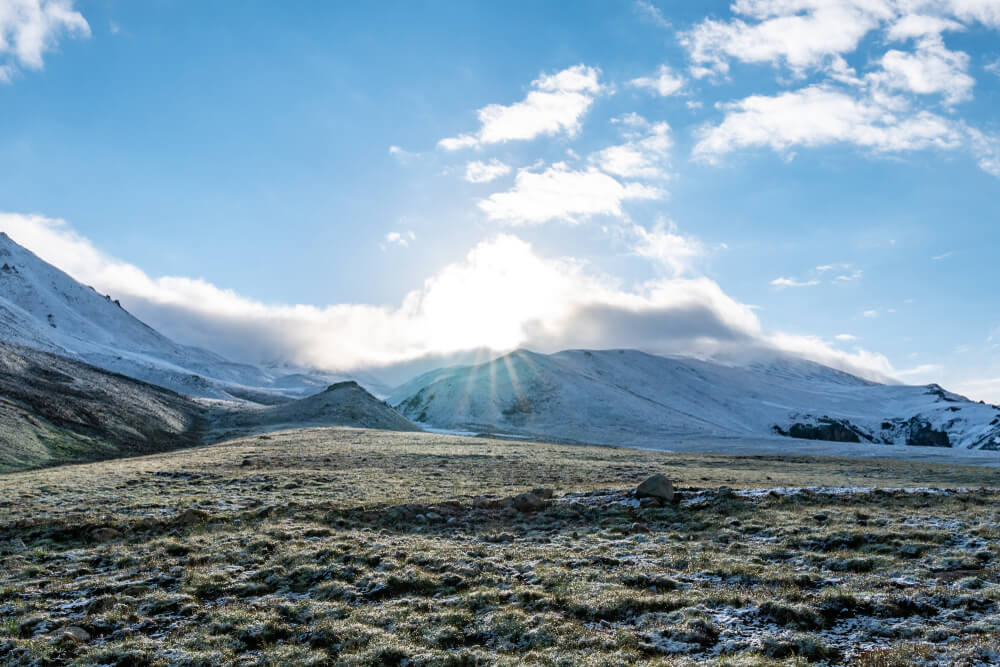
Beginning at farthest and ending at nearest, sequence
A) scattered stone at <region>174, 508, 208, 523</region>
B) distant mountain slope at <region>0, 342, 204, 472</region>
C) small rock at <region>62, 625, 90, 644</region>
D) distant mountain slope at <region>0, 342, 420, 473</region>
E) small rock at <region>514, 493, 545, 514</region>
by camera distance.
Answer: distant mountain slope at <region>0, 342, 420, 473</region> → distant mountain slope at <region>0, 342, 204, 472</region> → small rock at <region>514, 493, 545, 514</region> → scattered stone at <region>174, 508, 208, 523</region> → small rock at <region>62, 625, 90, 644</region>

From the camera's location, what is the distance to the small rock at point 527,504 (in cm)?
2564

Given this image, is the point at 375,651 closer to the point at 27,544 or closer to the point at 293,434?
the point at 27,544

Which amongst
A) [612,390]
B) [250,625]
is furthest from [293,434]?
[612,390]

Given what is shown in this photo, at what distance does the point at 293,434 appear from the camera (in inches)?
3108

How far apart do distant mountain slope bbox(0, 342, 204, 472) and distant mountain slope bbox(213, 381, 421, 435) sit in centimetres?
819

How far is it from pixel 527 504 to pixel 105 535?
16.7 m

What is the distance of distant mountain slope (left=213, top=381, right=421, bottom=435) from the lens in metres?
108

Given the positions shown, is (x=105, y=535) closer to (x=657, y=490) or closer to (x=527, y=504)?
(x=527, y=504)

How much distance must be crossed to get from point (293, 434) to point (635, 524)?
66491 mm

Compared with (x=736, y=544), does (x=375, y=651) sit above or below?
below

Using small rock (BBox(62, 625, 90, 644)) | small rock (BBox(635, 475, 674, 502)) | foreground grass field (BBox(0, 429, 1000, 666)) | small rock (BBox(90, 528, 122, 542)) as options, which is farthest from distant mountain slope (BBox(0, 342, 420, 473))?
small rock (BBox(635, 475, 674, 502))

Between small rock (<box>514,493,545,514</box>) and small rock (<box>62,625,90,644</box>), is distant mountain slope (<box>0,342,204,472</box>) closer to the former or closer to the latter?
small rock (<box>62,625,90,644</box>)

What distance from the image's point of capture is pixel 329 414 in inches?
4486

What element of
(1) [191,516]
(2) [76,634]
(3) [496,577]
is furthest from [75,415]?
(3) [496,577]
